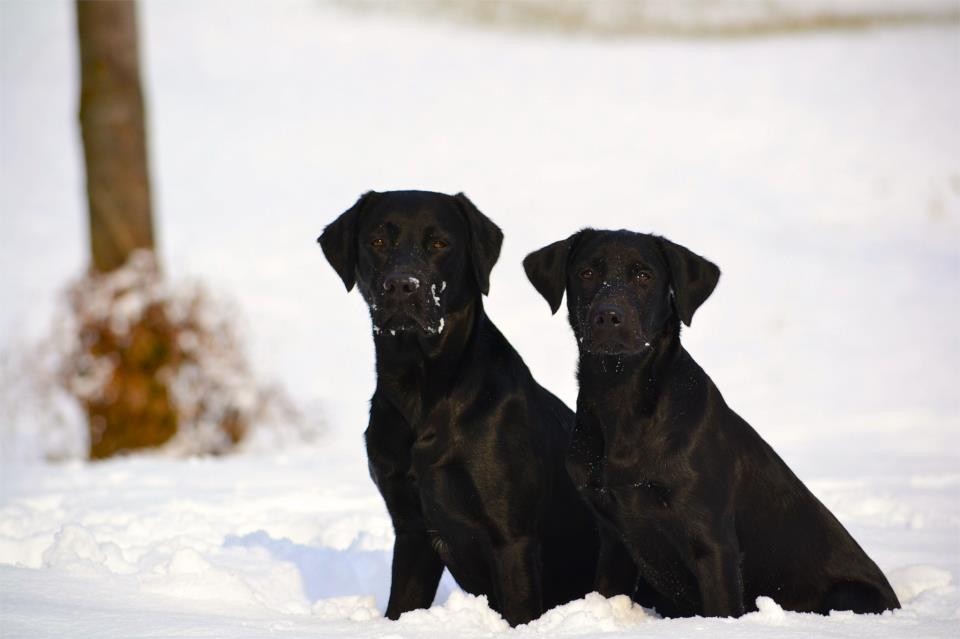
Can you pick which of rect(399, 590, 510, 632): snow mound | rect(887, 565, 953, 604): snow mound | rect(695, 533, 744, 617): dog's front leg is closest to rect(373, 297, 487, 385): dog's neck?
rect(399, 590, 510, 632): snow mound

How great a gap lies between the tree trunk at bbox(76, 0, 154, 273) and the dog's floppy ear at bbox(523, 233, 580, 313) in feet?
23.1

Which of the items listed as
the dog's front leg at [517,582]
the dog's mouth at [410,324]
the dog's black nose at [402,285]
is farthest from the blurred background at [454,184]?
the dog's front leg at [517,582]

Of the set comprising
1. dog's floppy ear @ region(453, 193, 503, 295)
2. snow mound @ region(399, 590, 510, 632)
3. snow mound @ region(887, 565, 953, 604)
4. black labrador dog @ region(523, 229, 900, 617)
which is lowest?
snow mound @ region(887, 565, 953, 604)

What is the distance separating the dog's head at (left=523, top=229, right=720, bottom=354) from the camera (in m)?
4.56

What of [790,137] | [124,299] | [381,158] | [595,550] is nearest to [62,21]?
[381,158]

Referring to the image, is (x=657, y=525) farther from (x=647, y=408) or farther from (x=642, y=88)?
(x=642, y=88)

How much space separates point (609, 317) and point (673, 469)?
0.57 metres

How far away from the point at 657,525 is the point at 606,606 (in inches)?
13.1

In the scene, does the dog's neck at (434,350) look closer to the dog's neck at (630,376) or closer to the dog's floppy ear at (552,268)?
the dog's floppy ear at (552,268)

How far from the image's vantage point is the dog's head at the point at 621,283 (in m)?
4.56

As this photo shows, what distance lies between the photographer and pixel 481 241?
4938 millimetres

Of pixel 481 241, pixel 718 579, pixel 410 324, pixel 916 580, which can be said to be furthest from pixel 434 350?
pixel 916 580

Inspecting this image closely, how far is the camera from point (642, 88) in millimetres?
24141

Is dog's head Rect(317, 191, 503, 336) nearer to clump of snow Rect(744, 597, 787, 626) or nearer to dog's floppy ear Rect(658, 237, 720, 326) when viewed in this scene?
dog's floppy ear Rect(658, 237, 720, 326)
